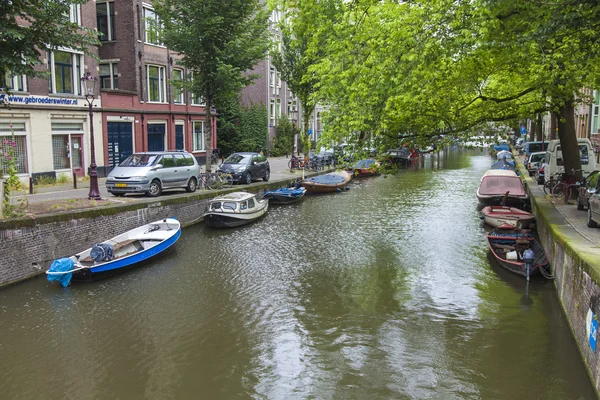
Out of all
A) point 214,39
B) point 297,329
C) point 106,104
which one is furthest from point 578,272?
point 106,104

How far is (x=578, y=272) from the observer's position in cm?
980

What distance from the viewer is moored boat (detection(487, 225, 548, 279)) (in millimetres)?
14156

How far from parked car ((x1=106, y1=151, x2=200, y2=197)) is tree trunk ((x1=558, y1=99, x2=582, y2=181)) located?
14.8m

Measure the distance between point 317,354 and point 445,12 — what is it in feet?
29.2

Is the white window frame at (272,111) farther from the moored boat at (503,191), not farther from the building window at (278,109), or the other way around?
the moored boat at (503,191)

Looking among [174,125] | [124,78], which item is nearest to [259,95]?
[174,125]

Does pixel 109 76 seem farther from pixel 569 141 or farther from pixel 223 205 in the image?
pixel 569 141

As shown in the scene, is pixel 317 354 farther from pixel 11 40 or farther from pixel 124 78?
pixel 124 78

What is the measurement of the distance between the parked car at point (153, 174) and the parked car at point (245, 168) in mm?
3697

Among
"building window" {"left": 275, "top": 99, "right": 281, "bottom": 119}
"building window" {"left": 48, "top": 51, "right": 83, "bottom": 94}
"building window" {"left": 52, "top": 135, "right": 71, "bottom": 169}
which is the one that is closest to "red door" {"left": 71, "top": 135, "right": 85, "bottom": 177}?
"building window" {"left": 52, "top": 135, "right": 71, "bottom": 169}

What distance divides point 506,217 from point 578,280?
9650 mm

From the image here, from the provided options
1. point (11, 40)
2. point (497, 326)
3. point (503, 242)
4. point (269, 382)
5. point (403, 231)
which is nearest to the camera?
point (269, 382)

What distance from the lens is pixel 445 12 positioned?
1331 cm

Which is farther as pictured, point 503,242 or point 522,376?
point 503,242
